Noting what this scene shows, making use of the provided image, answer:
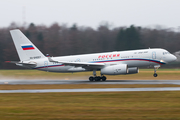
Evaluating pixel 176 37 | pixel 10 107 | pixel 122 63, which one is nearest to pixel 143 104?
pixel 10 107

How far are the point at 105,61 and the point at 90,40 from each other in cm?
5836

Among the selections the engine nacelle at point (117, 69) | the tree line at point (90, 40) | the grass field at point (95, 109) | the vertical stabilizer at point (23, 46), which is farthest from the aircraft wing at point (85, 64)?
the tree line at point (90, 40)

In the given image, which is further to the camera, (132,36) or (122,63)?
(132,36)

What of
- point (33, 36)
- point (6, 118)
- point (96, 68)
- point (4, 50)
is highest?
point (33, 36)

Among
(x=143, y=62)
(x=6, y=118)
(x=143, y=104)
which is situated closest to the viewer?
(x=6, y=118)

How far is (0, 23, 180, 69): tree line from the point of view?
84.2m

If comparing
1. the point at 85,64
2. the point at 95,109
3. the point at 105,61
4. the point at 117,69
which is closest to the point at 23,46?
the point at 85,64

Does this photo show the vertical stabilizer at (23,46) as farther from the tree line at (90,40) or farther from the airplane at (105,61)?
the tree line at (90,40)

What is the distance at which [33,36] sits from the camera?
90.8m

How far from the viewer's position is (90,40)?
298 ft

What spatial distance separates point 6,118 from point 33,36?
3228 inches

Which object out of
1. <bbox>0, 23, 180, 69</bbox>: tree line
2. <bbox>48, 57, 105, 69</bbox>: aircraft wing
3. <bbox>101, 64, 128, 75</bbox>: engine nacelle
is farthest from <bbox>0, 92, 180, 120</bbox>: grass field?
<bbox>0, 23, 180, 69</bbox>: tree line

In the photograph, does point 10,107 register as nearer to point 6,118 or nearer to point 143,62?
point 6,118

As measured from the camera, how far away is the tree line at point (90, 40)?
3314 inches
